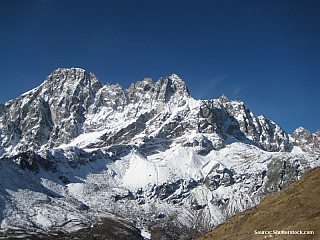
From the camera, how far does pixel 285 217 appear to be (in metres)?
44.8

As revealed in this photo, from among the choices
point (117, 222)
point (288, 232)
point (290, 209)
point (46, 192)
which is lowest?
point (288, 232)

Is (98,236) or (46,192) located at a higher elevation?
(46,192)

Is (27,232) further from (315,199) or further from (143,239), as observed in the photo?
(315,199)

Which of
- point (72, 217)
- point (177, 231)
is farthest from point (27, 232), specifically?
point (177, 231)

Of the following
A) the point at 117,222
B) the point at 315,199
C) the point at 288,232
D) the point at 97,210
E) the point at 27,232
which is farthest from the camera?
the point at 97,210

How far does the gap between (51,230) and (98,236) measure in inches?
861

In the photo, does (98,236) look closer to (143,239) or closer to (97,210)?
(143,239)

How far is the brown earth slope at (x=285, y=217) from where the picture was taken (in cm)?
3838

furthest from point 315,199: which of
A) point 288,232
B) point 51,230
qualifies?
point 51,230

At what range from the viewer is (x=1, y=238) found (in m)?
123

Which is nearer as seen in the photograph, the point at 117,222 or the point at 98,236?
the point at 98,236

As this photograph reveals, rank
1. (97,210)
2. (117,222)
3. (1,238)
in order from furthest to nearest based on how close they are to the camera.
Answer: (97,210)
(117,222)
(1,238)

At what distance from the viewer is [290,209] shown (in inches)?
1838

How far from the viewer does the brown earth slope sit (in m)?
38.4
